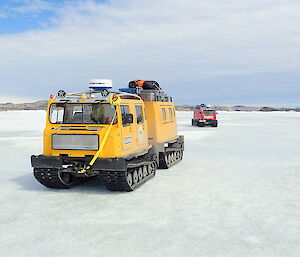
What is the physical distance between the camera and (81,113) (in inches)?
337

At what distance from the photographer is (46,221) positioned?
6500mm

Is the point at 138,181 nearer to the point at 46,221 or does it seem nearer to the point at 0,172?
the point at 46,221

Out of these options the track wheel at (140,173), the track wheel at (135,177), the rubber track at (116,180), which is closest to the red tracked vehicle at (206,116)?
the track wheel at (140,173)

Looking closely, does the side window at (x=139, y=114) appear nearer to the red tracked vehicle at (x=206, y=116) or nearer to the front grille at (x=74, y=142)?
the front grille at (x=74, y=142)

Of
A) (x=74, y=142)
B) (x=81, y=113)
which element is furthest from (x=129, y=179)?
(x=81, y=113)

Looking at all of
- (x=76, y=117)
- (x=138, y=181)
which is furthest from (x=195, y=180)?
(x=76, y=117)

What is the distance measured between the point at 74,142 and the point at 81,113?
78 centimetres

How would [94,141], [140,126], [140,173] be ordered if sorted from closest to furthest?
[94,141] → [140,173] → [140,126]

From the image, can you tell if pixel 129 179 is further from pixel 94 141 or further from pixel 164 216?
pixel 164 216

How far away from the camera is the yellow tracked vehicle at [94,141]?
26.3 ft

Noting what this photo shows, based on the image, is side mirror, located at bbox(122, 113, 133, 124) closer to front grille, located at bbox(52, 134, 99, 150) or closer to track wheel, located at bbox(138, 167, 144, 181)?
front grille, located at bbox(52, 134, 99, 150)

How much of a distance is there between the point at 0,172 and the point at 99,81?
5145 millimetres

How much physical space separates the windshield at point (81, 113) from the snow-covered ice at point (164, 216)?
175 cm

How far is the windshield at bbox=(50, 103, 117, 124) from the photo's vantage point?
8383mm
